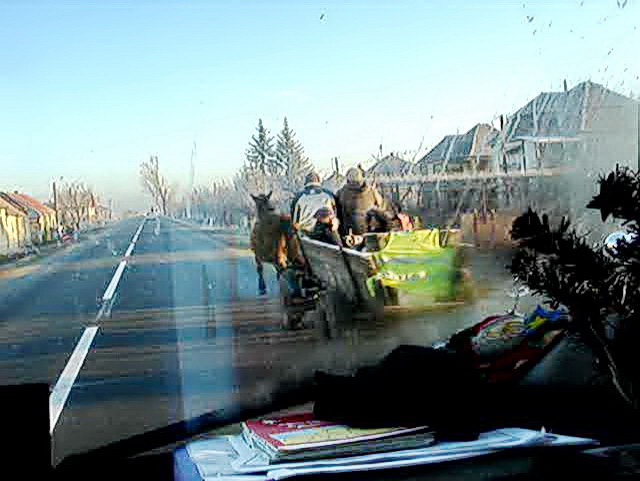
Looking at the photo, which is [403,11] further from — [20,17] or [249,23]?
[20,17]

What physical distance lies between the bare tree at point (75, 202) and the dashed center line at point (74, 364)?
20 centimetres

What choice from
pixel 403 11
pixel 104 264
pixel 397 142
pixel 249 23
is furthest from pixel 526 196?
pixel 104 264

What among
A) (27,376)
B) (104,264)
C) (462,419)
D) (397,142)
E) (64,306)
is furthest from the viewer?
(397,142)

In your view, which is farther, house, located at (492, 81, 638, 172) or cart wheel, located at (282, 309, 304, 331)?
house, located at (492, 81, 638, 172)

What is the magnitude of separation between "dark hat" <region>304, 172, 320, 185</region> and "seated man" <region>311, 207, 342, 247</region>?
9 cm

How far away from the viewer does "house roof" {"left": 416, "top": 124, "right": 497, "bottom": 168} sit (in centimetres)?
264

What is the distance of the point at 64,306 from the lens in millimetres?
1986

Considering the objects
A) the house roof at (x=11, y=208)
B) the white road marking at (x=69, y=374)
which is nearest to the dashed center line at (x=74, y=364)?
the white road marking at (x=69, y=374)

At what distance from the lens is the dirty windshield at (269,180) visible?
1.94 metres

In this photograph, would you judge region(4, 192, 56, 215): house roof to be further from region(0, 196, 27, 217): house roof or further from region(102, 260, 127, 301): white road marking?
region(102, 260, 127, 301): white road marking

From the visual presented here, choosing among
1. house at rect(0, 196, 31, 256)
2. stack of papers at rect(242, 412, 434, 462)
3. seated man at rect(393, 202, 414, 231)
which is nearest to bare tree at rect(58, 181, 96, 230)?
house at rect(0, 196, 31, 256)

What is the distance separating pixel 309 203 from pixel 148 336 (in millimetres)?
671

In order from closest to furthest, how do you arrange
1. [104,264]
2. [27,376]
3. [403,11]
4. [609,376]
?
[609,376] < [27,376] < [104,264] < [403,11]

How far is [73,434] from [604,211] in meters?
1.40
